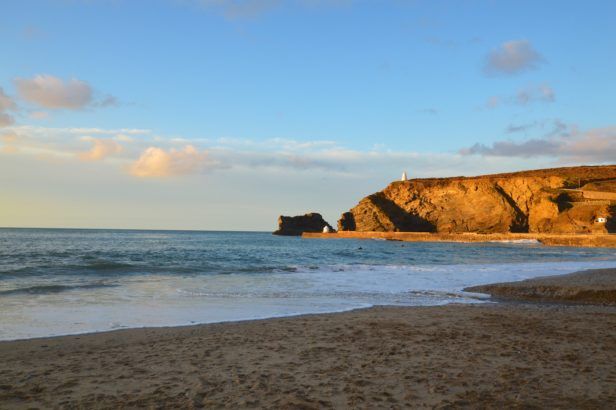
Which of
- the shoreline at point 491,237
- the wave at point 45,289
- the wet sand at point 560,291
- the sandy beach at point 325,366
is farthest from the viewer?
the shoreline at point 491,237

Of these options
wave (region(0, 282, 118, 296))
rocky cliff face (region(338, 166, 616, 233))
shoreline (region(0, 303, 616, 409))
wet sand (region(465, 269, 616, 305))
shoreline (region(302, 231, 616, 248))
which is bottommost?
shoreline (region(302, 231, 616, 248))

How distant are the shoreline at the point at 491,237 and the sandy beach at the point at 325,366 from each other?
186ft

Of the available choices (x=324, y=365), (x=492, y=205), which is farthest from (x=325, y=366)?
(x=492, y=205)

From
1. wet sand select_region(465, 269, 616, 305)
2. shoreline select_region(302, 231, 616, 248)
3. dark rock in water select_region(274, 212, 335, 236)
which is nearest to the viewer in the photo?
wet sand select_region(465, 269, 616, 305)

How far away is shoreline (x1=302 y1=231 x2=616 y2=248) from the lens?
58594mm

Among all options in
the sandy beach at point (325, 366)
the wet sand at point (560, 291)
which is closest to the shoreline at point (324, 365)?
the sandy beach at point (325, 366)

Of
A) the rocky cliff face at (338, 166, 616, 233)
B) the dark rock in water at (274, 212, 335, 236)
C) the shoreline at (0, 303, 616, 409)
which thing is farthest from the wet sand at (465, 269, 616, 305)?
the dark rock in water at (274, 212, 335, 236)

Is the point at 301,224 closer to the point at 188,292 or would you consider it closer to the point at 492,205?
the point at 492,205

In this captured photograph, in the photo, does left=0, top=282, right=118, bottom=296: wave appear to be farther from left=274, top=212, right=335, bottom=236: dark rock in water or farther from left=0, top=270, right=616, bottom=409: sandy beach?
left=274, top=212, right=335, bottom=236: dark rock in water

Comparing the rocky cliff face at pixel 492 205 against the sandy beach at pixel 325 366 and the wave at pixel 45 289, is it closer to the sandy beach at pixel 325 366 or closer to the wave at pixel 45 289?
the wave at pixel 45 289

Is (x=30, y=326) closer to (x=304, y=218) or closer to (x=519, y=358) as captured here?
(x=519, y=358)

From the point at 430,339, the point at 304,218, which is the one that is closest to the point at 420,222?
the point at 304,218

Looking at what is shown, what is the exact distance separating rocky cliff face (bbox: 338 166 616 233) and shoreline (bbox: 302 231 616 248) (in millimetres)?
3556

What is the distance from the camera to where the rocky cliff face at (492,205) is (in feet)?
237
